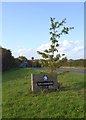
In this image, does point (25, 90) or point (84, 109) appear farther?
point (25, 90)

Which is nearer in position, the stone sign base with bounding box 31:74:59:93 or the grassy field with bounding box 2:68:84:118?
the grassy field with bounding box 2:68:84:118

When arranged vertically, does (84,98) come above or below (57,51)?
below

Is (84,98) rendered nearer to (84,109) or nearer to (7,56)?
(84,109)

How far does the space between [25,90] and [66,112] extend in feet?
14.1

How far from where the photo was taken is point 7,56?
38500mm

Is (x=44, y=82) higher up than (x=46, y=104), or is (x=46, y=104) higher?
(x=44, y=82)

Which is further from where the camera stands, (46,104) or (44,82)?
(44,82)

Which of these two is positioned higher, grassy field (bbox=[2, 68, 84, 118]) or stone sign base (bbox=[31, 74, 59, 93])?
stone sign base (bbox=[31, 74, 59, 93])

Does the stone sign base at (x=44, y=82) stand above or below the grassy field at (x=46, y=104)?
above

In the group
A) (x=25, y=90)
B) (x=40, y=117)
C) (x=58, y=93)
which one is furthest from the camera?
(x=25, y=90)

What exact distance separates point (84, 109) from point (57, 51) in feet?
16.2

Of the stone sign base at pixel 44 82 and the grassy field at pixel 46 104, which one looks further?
the stone sign base at pixel 44 82

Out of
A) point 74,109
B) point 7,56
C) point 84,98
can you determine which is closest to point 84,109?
point 74,109

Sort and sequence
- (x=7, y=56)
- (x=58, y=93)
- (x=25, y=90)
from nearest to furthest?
(x=58, y=93), (x=25, y=90), (x=7, y=56)
